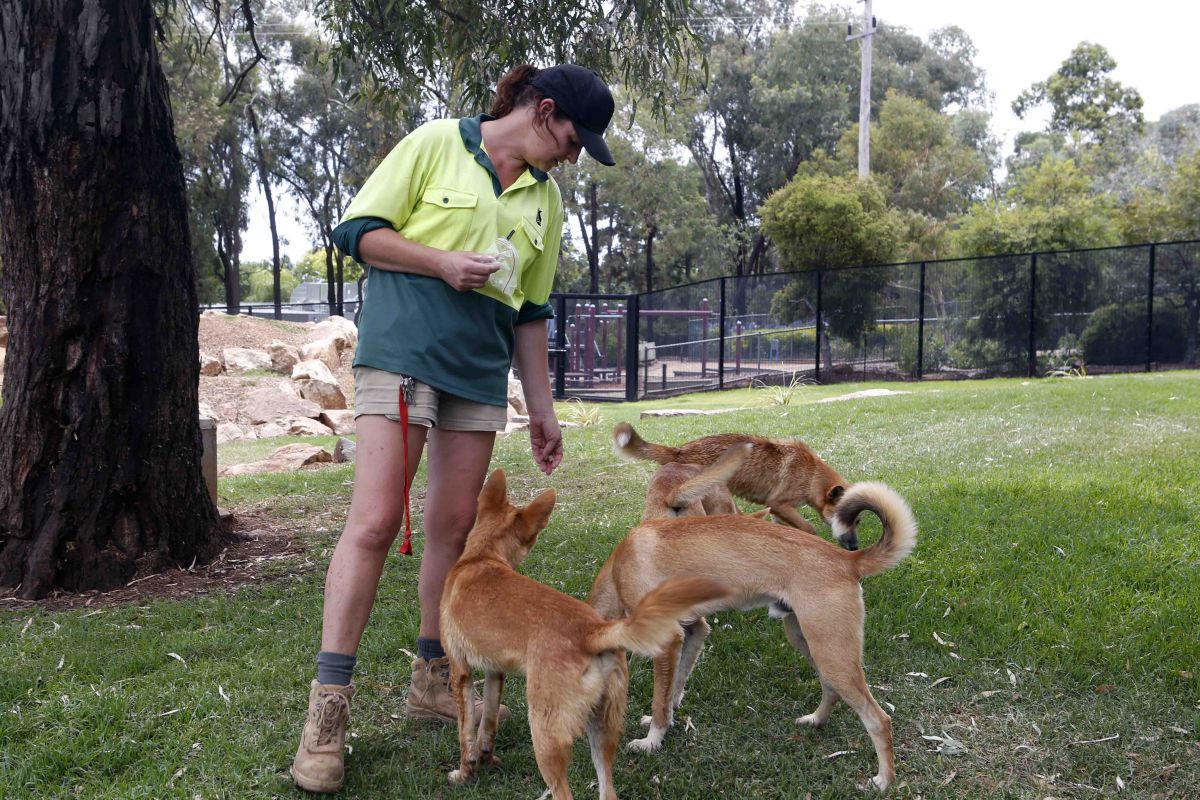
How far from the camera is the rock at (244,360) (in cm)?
1859

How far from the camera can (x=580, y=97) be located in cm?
311

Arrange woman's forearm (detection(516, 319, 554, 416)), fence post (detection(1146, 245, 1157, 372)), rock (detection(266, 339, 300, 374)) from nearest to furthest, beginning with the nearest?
woman's forearm (detection(516, 319, 554, 416))
fence post (detection(1146, 245, 1157, 372))
rock (detection(266, 339, 300, 374))

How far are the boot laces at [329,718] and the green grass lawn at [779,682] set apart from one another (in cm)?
19

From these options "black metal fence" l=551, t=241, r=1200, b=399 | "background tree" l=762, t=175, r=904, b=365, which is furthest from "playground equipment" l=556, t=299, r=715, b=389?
"background tree" l=762, t=175, r=904, b=365

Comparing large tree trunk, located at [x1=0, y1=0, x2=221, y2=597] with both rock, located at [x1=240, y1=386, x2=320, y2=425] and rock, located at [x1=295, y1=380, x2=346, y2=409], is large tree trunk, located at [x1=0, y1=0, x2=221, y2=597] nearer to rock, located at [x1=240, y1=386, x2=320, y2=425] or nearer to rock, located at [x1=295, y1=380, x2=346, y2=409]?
rock, located at [x1=240, y1=386, x2=320, y2=425]

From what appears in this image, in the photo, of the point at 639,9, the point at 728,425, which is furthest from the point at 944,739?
the point at 728,425

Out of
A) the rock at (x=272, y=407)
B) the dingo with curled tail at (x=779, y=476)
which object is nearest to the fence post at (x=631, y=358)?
the rock at (x=272, y=407)

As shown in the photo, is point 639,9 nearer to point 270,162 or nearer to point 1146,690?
point 1146,690

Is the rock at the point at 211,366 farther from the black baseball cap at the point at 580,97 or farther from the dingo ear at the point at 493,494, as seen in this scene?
the black baseball cap at the point at 580,97

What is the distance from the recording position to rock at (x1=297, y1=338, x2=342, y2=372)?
1875cm

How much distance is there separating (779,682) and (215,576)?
317 centimetres

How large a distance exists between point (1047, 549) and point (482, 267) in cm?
362

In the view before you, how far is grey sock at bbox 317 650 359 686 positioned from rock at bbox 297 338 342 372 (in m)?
16.1

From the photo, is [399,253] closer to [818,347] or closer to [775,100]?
[818,347]
